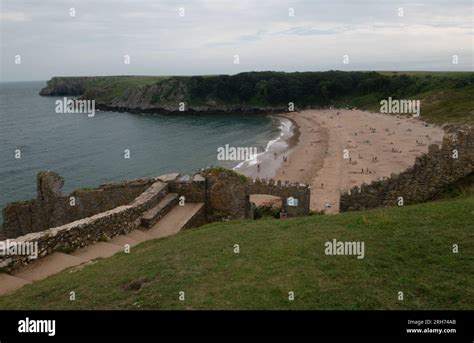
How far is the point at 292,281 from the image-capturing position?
896 centimetres

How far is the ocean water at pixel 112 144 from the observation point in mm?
55625

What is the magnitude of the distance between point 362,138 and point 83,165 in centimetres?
4939

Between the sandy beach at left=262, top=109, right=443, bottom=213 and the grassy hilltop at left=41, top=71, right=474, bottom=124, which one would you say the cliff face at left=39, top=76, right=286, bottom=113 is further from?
the sandy beach at left=262, top=109, right=443, bottom=213

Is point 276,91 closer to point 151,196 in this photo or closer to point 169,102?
point 169,102

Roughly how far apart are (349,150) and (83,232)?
57.3 meters

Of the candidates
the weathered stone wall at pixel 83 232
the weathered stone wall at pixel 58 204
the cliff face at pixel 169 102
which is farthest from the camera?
the cliff face at pixel 169 102

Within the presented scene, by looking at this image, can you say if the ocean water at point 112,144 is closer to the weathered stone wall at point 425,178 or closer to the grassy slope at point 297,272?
the grassy slope at point 297,272

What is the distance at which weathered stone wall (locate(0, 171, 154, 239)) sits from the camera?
72.8ft

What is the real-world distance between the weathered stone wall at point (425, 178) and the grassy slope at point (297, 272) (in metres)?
4.74

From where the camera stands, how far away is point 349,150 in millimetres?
66688

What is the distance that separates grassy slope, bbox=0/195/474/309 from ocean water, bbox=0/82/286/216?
123ft

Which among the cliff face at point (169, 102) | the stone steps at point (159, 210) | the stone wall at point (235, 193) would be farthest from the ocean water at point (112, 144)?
the stone wall at point (235, 193)

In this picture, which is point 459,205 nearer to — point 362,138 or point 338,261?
point 338,261
